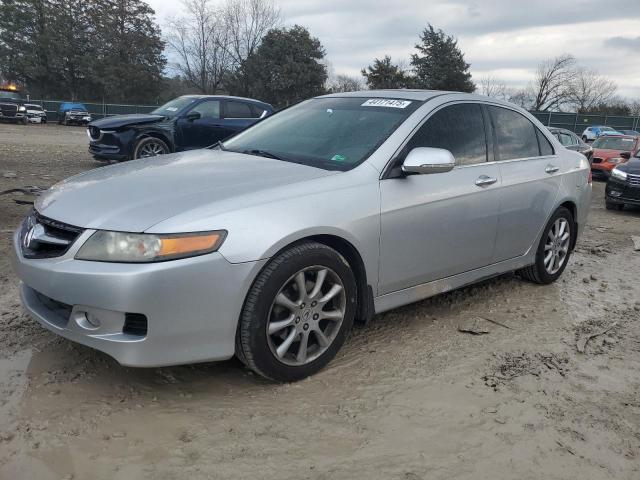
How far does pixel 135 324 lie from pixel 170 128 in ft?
30.0

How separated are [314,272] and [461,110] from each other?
6.21 feet

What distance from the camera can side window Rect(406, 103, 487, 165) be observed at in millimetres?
3686

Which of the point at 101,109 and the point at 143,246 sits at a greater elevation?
the point at 101,109

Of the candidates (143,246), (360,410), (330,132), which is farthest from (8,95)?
(360,410)

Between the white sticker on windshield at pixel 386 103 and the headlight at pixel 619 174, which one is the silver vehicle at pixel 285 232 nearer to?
the white sticker on windshield at pixel 386 103

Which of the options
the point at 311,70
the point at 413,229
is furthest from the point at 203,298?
the point at 311,70

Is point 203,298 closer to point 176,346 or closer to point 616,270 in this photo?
point 176,346

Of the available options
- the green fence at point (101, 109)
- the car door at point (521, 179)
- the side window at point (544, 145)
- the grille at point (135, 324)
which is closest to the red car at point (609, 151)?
the side window at point (544, 145)

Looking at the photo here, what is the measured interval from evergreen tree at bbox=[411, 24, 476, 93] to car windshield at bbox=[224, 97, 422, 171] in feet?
141

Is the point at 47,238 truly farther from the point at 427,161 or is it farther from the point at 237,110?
the point at 237,110

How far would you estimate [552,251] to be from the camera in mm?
4953

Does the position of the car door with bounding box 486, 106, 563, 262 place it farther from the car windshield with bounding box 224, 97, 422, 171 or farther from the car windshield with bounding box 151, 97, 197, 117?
the car windshield with bounding box 151, 97, 197, 117

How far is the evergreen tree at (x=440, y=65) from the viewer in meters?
45.0

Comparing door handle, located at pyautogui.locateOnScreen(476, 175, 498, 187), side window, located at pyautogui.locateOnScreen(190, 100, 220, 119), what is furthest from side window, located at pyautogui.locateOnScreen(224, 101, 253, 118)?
door handle, located at pyautogui.locateOnScreen(476, 175, 498, 187)
